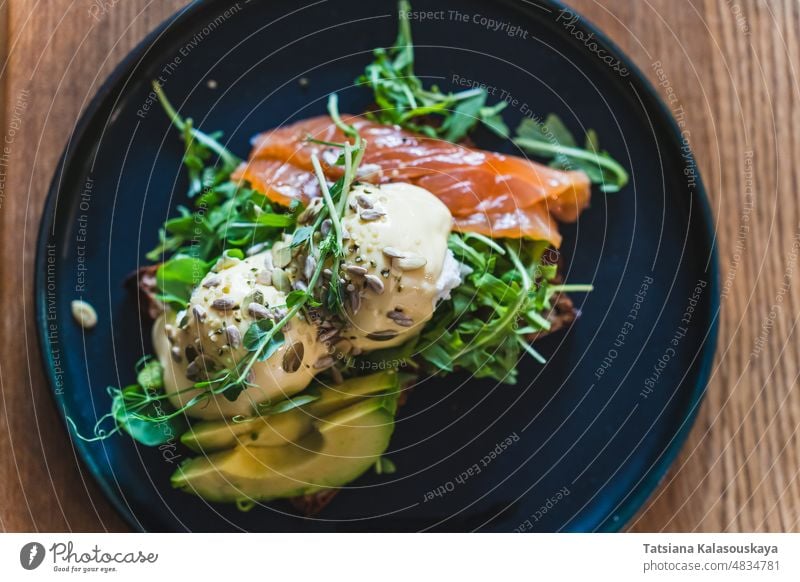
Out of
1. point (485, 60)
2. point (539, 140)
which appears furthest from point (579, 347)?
point (485, 60)

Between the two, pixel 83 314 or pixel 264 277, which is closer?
pixel 264 277

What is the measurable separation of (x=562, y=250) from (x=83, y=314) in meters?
0.86

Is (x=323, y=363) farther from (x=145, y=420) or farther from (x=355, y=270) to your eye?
(x=145, y=420)

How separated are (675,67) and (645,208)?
280 mm

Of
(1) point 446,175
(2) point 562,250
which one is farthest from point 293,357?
(2) point 562,250

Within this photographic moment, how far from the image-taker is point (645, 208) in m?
1.28

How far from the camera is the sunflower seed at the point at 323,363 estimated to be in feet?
3.64

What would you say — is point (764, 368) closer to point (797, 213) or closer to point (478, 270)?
point (797, 213)

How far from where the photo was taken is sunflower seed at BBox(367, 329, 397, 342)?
3.50 ft
